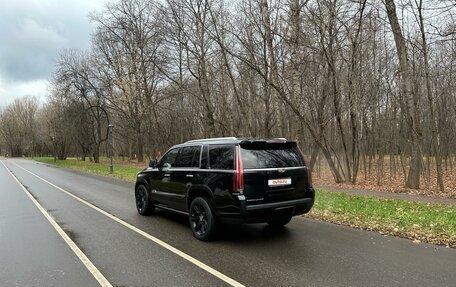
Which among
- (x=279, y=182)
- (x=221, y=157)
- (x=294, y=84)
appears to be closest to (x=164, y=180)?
(x=221, y=157)

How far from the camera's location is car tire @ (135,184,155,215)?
9648 mm

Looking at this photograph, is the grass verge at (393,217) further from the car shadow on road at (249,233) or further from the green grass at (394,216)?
the car shadow on road at (249,233)

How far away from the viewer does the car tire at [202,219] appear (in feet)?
22.7

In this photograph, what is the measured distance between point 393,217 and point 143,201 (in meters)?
6.07

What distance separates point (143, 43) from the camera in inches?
1420

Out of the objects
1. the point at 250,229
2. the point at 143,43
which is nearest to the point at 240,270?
the point at 250,229

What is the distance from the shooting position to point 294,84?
1859 centimetres

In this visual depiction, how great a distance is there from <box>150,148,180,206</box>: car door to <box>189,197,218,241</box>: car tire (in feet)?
3.68

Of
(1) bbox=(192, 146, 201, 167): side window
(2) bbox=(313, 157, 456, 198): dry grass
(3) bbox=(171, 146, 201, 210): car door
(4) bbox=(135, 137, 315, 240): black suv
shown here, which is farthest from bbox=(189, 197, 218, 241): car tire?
(2) bbox=(313, 157, 456, 198): dry grass

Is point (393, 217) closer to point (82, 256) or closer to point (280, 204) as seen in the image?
point (280, 204)

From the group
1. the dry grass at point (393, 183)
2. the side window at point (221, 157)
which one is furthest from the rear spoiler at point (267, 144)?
the dry grass at point (393, 183)

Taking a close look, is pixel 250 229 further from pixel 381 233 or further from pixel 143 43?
pixel 143 43

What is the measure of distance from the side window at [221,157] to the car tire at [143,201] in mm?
3057

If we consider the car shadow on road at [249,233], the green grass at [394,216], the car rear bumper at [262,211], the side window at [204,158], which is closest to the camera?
the car rear bumper at [262,211]
